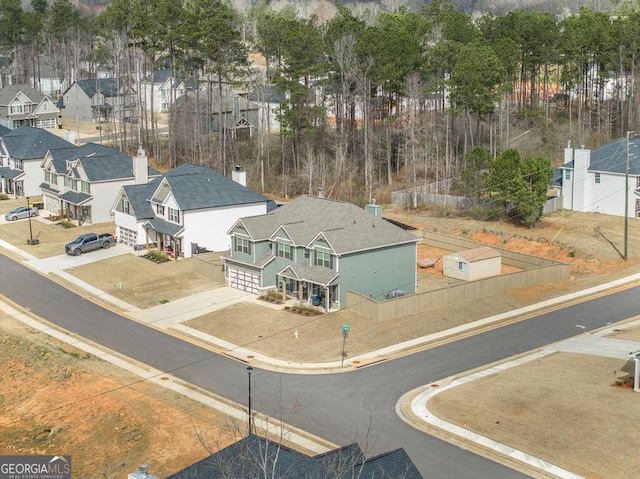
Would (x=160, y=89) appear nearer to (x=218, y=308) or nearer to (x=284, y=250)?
(x=284, y=250)

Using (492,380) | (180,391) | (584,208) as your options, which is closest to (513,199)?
(584,208)

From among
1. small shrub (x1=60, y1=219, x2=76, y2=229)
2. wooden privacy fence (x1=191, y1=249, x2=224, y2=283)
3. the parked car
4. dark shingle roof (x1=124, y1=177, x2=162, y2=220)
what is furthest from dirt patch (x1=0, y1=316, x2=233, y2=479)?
the parked car

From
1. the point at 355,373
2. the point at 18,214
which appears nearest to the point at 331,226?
the point at 355,373

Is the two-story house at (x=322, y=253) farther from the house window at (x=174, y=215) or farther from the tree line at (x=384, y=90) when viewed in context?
the tree line at (x=384, y=90)

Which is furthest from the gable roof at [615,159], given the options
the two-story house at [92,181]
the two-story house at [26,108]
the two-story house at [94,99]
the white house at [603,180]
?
the two-story house at [26,108]

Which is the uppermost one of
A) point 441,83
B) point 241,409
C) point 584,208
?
point 441,83

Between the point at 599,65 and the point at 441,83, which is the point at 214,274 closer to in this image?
the point at 441,83

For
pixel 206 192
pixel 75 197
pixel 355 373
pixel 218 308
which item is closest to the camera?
pixel 355 373
